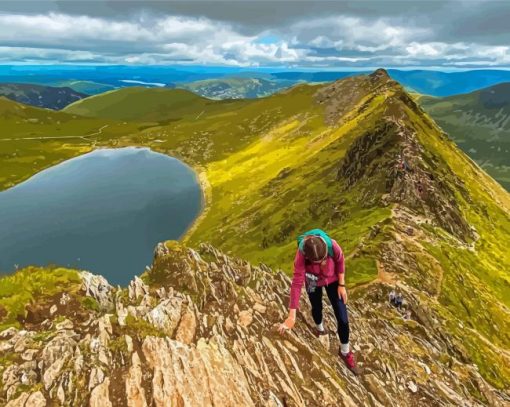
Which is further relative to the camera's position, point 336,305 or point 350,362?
point 350,362

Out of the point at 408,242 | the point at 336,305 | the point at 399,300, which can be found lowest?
the point at 408,242

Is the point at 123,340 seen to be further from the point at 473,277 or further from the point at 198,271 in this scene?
the point at 473,277

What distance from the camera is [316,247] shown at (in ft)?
61.5

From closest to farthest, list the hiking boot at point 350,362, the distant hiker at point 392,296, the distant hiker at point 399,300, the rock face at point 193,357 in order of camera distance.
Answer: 1. the rock face at point 193,357
2. the hiking boot at point 350,362
3. the distant hiker at point 399,300
4. the distant hiker at point 392,296

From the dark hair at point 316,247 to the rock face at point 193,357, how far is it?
8.09 meters

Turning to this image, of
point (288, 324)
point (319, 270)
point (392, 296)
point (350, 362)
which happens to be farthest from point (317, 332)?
point (392, 296)

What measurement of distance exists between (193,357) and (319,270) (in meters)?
8.18

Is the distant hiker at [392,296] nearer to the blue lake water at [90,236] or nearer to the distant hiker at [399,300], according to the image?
the distant hiker at [399,300]

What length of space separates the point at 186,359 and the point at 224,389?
249 cm

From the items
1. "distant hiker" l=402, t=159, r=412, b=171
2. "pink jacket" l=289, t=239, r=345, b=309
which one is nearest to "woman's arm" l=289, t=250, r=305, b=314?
"pink jacket" l=289, t=239, r=345, b=309

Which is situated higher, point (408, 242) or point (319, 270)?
point (319, 270)

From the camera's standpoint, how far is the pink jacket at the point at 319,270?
19.8m

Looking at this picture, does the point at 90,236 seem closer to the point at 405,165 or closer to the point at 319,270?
the point at 405,165

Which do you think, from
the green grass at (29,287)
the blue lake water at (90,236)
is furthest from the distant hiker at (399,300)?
the blue lake water at (90,236)
